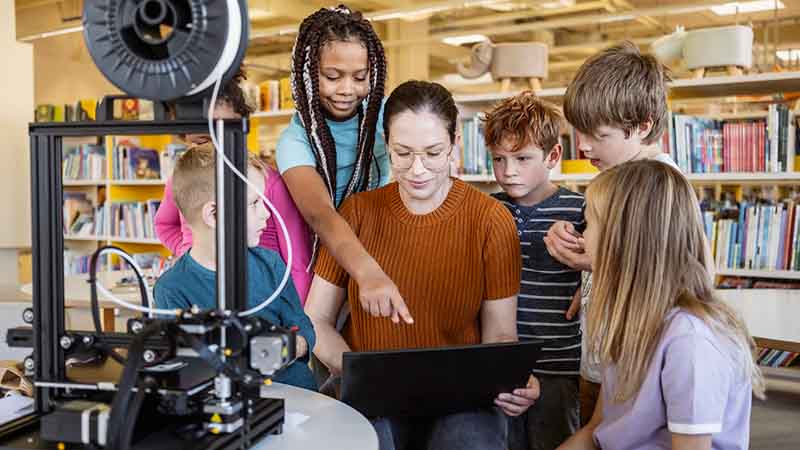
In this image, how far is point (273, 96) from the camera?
17.2 ft

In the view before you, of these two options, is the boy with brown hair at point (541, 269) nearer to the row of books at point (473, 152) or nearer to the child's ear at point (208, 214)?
the child's ear at point (208, 214)

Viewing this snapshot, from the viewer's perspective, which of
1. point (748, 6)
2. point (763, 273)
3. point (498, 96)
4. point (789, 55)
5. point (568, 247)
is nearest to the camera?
point (568, 247)

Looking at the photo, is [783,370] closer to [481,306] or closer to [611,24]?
[481,306]

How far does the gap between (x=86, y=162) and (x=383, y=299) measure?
17.7 ft

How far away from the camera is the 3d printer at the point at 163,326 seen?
98cm

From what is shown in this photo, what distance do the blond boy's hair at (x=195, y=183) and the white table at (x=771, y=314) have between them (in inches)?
43.0

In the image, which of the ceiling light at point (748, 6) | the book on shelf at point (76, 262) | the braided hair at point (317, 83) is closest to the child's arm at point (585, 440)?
the braided hair at point (317, 83)

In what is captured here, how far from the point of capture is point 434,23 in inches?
389

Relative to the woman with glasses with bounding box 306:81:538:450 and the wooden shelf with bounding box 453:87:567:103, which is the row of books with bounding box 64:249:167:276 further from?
the woman with glasses with bounding box 306:81:538:450

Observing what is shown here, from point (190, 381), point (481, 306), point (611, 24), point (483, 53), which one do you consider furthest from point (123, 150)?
point (611, 24)

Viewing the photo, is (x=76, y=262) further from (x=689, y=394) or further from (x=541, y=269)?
(x=689, y=394)

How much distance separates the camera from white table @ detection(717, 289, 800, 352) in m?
1.95

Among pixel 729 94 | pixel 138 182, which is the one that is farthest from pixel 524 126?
pixel 138 182

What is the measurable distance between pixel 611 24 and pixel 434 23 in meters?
2.39
